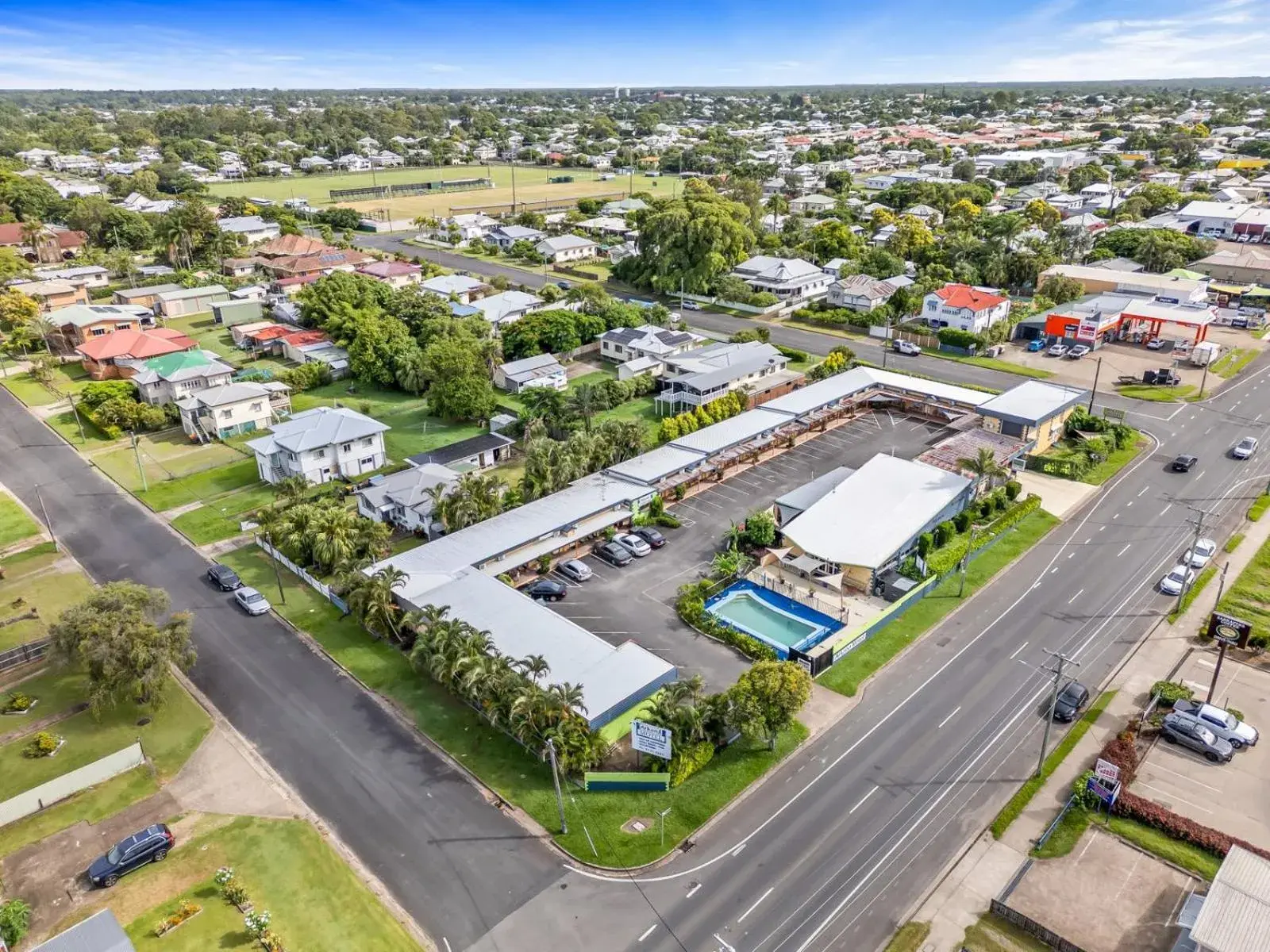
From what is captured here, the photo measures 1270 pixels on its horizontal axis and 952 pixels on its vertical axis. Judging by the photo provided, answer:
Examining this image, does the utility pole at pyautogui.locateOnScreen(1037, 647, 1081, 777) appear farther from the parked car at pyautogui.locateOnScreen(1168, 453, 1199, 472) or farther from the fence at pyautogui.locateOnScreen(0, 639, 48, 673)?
the fence at pyautogui.locateOnScreen(0, 639, 48, 673)

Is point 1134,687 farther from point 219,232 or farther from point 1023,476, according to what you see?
point 219,232

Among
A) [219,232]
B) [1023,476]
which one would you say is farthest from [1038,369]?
[219,232]

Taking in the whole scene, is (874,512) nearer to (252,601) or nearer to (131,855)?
(252,601)

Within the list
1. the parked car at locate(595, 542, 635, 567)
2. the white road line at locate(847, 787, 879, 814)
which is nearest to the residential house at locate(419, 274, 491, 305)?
the parked car at locate(595, 542, 635, 567)

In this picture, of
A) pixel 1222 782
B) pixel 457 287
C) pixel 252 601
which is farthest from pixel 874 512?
pixel 457 287

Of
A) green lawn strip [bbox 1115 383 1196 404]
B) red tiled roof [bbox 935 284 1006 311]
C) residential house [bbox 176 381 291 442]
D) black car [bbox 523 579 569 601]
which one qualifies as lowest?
black car [bbox 523 579 569 601]

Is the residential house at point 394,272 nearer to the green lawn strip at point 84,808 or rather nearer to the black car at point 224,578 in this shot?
the black car at point 224,578

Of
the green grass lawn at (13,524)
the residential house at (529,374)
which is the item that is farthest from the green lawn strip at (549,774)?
the residential house at (529,374)

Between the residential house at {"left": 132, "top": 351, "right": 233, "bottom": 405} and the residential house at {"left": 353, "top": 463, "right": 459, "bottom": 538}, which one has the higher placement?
the residential house at {"left": 132, "top": 351, "right": 233, "bottom": 405}
